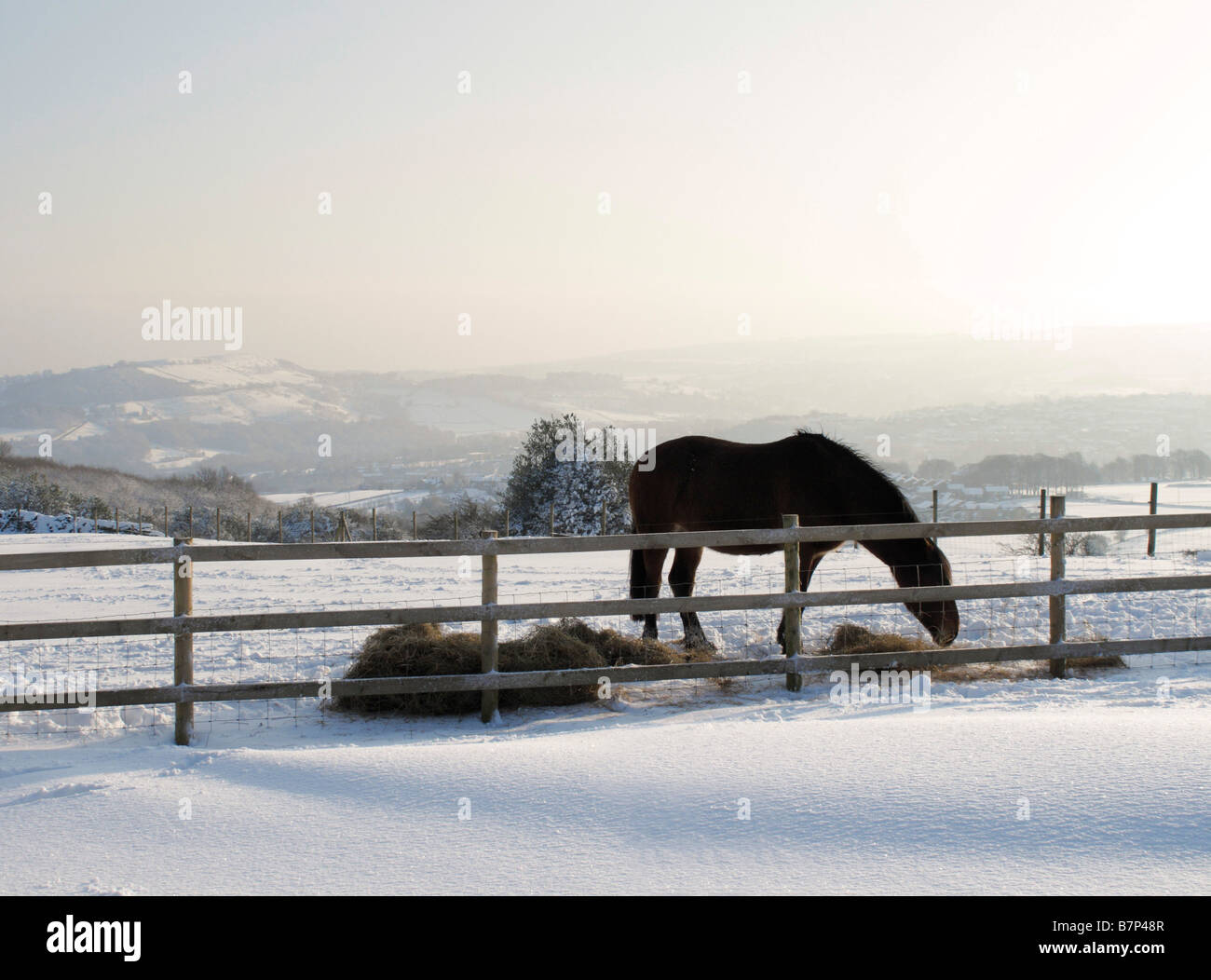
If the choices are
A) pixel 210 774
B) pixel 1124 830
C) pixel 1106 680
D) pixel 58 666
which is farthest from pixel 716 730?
pixel 58 666

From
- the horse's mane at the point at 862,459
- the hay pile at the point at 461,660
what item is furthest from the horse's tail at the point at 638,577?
the horse's mane at the point at 862,459

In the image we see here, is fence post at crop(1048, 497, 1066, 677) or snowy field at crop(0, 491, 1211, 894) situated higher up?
fence post at crop(1048, 497, 1066, 677)

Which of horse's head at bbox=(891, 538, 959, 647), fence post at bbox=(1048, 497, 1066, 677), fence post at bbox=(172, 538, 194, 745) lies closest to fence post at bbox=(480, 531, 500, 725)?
fence post at bbox=(172, 538, 194, 745)

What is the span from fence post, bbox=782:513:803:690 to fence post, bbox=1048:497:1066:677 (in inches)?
76.8

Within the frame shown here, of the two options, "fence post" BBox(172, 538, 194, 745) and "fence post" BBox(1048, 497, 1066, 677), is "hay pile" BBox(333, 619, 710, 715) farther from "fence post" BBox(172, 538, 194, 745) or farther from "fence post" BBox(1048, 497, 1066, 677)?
"fence post" BBox(1048, 497, 1066, 677)

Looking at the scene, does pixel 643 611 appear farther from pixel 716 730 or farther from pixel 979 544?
pixel 979 544

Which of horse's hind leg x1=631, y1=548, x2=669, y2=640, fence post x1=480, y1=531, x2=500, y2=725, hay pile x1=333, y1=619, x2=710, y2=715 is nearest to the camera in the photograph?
fence post x1=480, y1=531, x2=500, y2=725

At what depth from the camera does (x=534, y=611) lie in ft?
19.7

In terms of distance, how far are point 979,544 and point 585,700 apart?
19.0 m

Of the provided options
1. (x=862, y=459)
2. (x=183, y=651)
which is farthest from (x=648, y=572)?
(x=183, y=651)

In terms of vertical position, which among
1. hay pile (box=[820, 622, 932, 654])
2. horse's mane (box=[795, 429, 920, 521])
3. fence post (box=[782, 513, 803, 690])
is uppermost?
horse's mane (box=[795, 429, 920, 521])

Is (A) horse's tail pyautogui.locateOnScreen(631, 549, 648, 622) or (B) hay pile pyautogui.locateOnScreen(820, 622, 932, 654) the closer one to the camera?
(B) hay pile pyautogui.locateOnScreen(820, 622, 932, 654)

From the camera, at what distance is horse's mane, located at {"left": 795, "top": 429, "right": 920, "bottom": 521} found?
822cm

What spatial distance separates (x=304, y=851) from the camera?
3545mm
